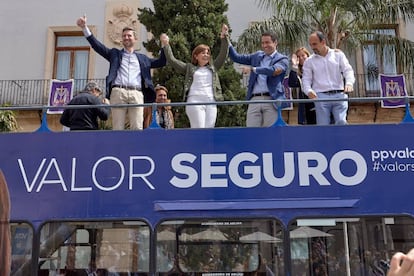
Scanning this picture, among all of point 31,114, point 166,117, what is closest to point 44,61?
point 31,114

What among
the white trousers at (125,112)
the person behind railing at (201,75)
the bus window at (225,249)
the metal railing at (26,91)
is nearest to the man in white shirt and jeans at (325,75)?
the person behind railing at (201,75)

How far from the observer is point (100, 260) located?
16.1 ft

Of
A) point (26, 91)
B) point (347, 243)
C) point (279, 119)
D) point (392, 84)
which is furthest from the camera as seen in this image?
point (26, 91)

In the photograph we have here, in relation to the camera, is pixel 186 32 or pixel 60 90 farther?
pixel 60 90

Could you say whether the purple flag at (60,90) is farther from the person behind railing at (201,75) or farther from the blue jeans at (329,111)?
the blue jeans at (329,111)

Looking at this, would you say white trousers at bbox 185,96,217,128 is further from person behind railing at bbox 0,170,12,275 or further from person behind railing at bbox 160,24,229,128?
person behind railing at bbox 0,170,12,275

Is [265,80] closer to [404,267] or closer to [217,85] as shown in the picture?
[217,85]

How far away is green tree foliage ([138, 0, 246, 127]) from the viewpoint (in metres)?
12.6

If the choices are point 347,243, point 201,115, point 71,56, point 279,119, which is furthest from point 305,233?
point 71,56

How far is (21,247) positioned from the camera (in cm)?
500

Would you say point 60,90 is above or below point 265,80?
above

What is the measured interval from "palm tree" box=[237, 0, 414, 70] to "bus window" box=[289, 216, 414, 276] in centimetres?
894

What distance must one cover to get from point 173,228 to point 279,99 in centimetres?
182

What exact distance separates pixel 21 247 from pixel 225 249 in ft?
6.65
